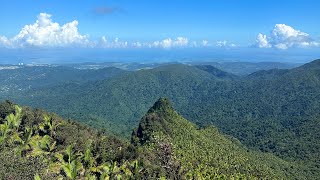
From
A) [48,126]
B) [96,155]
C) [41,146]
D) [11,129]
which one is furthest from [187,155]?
[11,129]

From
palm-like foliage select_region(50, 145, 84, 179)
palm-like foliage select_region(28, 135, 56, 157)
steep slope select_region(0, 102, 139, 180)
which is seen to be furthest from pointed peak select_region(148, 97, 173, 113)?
palm-like foliage select_region(50, 145, 84, 179)

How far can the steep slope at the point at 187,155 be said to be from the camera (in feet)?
183

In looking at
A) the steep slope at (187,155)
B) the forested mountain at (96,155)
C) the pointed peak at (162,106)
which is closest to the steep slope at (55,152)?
the forested mountain at (96,155)

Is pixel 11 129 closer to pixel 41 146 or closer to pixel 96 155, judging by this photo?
pixel 41 146

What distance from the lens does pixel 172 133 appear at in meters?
81.1

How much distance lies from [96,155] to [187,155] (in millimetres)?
20478

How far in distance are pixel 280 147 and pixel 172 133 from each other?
60.3 m

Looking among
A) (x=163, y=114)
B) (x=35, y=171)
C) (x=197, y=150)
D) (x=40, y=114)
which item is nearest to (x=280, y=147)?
(x=163, y=114)

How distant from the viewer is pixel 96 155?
4981 cm

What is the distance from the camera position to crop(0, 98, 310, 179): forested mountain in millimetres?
40531

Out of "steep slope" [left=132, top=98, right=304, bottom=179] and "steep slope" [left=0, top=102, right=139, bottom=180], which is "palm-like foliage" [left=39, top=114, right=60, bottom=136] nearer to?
"steep slope" [left=0, top=102, right=139, bottom=180]

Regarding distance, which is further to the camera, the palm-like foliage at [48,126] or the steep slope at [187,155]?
the steep slope at [187,155]

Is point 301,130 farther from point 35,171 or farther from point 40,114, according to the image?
point 35,171

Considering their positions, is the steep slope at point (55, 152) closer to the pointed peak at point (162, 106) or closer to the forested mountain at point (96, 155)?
the forested mountain at point (96, 155)
